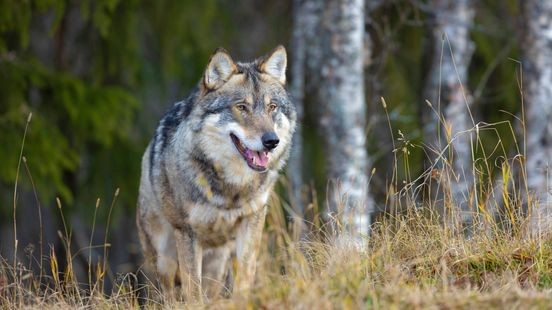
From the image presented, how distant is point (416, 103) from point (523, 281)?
32.9 feet

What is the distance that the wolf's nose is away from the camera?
6.58 metres

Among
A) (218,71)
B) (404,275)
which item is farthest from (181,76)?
(404,275)

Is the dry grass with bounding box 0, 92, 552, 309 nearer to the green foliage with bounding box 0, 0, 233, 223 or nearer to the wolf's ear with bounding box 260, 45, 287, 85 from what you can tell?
the wolf's ear with bounding box 260, 45, 287, 85

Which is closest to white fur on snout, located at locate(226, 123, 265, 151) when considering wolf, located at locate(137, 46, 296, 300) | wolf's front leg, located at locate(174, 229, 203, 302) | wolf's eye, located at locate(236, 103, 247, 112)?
wolf, located at locate(137, 46, 296, 300)

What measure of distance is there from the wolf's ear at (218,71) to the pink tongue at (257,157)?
0.64 metres

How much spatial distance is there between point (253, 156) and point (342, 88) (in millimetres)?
3707

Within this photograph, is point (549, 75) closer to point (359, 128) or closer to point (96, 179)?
point (359, 128)

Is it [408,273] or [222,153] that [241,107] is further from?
[408,273]

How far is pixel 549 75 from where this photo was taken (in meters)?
9.30

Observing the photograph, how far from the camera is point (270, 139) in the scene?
21.6 ft

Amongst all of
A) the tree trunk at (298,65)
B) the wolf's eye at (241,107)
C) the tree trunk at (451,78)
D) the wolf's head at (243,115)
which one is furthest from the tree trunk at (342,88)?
the wolf's eye at (241,107)

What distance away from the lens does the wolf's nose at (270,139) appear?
658 cm

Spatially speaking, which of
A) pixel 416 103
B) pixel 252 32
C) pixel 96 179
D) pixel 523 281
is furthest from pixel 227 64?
pixel 252 32

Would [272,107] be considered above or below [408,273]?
above
